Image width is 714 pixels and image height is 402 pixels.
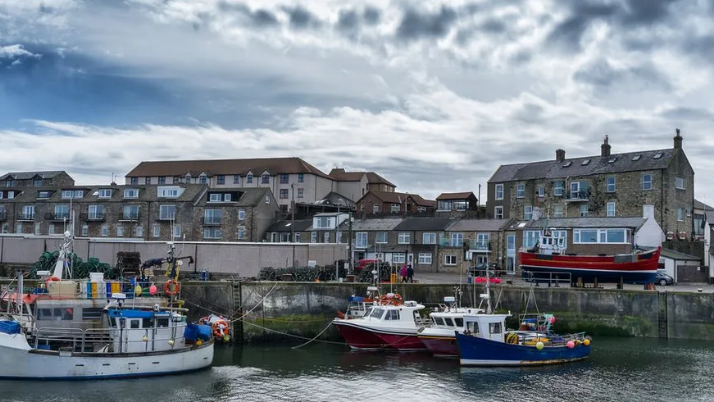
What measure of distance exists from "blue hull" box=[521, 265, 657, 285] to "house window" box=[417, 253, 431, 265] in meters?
15.0

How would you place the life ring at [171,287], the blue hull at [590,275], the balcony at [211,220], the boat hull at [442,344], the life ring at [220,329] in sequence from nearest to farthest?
the life ring at [171,287] < the life ring at [220,329] < the boat hull at [442,344] < the blue hull at [590,275] < the balcony at [211,220]

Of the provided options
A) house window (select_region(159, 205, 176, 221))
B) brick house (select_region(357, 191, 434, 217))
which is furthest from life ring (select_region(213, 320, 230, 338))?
brick house (select_region(357, 191, 434, 217))

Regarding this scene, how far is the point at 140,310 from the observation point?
29.1 m

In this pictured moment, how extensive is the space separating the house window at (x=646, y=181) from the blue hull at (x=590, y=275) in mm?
16782

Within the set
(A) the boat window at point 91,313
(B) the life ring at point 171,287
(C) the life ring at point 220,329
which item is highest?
(B) the life ring at point 171,287

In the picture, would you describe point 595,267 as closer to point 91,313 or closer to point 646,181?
point 646,181

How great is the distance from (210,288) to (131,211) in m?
34.7

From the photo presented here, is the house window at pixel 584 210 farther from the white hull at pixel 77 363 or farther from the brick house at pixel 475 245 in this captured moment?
the white hull at pixel 77 363

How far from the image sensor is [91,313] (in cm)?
2984

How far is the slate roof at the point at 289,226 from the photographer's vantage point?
66562 mm

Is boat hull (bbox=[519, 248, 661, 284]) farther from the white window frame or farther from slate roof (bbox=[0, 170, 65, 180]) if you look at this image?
slate roof (bbox=[0, 170, 65, 180])

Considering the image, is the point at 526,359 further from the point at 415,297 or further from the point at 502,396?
the point at 415,297

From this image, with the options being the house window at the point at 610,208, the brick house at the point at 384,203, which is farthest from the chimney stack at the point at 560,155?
the brick house at the point at 384,203

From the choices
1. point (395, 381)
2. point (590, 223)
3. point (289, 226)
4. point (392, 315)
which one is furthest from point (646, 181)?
point (395, 381)
